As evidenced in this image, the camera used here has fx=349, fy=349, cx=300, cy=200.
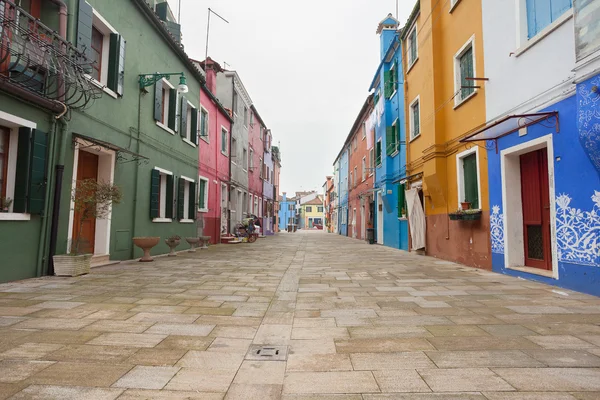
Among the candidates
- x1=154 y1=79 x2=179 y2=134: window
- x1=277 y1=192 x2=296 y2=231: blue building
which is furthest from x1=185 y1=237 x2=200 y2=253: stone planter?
x1=277 y1=192 x2=296 y2=231: blue building

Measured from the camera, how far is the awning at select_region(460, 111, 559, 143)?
578cm

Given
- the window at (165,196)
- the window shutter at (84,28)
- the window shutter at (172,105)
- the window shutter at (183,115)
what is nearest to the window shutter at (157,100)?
the window shutter at (172,105)

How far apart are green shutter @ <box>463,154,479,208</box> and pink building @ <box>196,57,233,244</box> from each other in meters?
9.79

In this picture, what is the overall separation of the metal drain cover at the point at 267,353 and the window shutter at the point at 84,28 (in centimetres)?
655

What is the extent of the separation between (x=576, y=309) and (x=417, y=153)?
8540 millimetres

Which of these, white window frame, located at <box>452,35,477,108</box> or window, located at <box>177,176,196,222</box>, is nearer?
white window frame, located at <box>452,35,477,108</box>

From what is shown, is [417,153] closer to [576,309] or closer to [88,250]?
[576,309]

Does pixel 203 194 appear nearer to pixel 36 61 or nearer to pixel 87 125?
pixel 87 125

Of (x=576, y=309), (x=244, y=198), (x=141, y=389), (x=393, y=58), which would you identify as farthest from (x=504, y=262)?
(x=244, y=198)

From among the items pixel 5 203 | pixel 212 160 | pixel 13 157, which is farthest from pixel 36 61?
pixel 212 160

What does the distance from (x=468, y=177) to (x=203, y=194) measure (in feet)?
34.4

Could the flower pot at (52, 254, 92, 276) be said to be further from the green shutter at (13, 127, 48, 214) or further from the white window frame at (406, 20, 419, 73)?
the white window frame at (406, 20, 419, 73)

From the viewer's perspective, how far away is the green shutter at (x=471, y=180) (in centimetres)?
841

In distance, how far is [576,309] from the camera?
13.6ft
